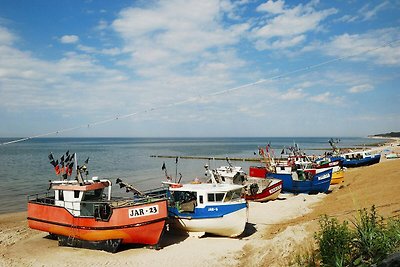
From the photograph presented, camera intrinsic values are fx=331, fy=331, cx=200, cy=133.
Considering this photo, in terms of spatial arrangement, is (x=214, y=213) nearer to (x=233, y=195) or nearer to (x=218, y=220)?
(x=218, y=220)

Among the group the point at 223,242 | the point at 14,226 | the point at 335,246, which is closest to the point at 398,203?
the point at 223,242

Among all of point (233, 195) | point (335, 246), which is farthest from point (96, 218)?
point (335, 246)

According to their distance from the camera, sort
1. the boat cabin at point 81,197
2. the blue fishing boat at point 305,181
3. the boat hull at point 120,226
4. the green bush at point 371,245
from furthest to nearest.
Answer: the blue fishing boat at point 305,181, the boat cabin at point 81,197, the boat hull at point 120,226, the green bush at point 371,245

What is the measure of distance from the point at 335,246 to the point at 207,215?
29.3ft

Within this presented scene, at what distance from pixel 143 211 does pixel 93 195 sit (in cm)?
295

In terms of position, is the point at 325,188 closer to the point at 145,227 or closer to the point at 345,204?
the point at 345,204

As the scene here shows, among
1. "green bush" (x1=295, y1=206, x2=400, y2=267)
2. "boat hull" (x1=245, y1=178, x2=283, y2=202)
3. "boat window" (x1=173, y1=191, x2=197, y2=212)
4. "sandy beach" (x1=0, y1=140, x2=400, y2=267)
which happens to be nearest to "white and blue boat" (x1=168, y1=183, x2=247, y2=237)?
"boat window" (x1=173, y1=191, x2=197, y2=212)

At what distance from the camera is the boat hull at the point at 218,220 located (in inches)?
628

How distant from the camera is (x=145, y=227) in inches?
587

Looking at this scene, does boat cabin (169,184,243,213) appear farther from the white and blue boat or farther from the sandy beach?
the sandy beach

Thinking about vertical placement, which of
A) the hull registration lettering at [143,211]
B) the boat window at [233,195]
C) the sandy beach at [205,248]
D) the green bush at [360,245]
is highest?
the green bush at [360,245]

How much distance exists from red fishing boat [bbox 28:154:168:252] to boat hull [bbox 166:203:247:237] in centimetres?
172

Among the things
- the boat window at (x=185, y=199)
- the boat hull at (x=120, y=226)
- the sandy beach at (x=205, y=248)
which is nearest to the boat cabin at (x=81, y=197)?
the boat hull at (x=120, y=226)

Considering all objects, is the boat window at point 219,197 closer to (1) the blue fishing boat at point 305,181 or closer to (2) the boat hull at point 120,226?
(2) the boat hull at point 120,226
